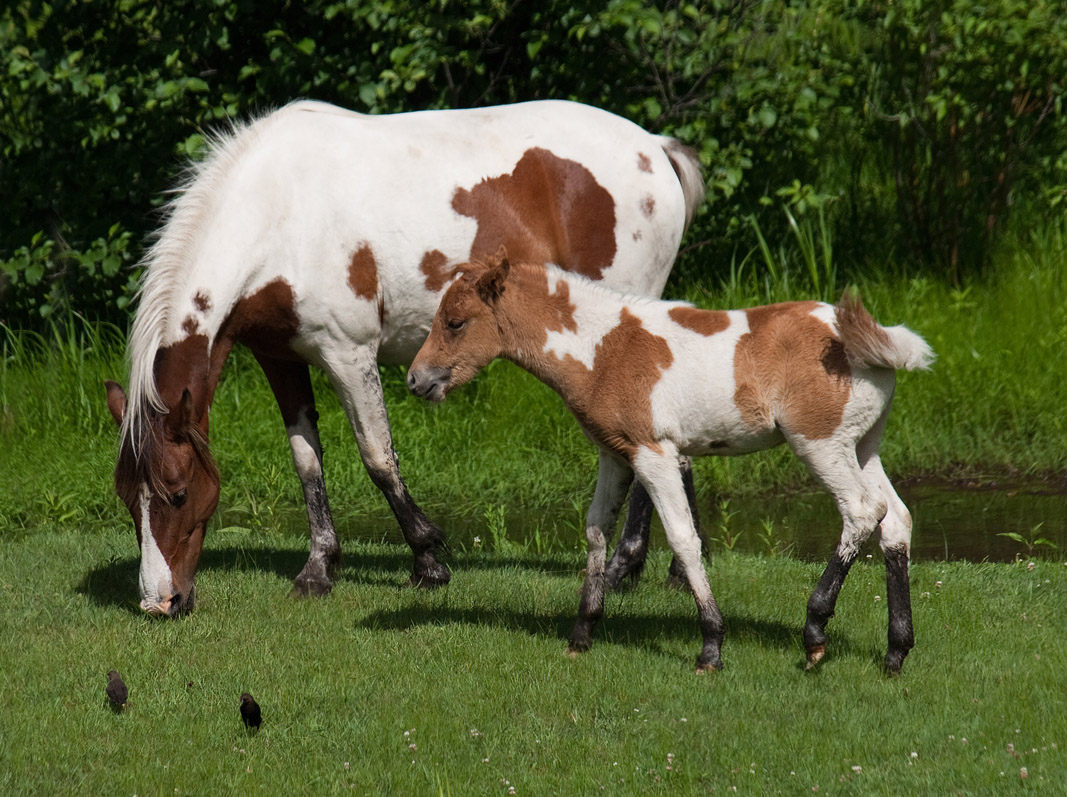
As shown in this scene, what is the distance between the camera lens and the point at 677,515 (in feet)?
16.7

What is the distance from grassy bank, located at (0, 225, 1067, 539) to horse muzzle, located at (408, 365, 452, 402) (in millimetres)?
3238

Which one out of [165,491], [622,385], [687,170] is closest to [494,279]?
[622,385]

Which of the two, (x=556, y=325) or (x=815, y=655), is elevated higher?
(x=556, y=325)

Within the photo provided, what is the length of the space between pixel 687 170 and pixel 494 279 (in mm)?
2250

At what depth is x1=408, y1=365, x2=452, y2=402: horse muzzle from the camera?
5266mm

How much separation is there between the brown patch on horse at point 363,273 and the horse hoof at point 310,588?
1.45m

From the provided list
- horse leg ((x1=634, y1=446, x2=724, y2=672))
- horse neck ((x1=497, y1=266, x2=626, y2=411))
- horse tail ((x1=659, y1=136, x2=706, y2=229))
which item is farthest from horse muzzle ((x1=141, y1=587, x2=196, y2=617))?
horse tail ((x1=659, y1=136, x2=706, y2=229))

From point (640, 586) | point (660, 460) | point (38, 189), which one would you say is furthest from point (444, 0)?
point (660, 460)

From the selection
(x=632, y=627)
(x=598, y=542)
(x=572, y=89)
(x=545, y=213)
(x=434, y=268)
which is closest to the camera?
(x=598, y=542)

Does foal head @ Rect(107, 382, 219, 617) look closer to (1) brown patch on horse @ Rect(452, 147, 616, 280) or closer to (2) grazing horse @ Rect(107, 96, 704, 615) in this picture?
(2) grazing horse @ Rect(107, 96, 704, 615)

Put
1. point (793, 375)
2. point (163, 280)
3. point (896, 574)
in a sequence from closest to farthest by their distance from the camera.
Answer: point (793, 375), point (896, 574), point (163, 280)

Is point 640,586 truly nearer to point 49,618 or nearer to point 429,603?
point 429,603

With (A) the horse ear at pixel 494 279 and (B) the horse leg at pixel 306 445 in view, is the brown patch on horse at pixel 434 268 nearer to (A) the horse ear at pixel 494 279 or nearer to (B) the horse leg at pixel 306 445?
(B) the horse leg at pixel 306 445

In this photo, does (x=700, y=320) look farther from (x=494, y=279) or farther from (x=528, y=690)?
(x=528, y=690)
